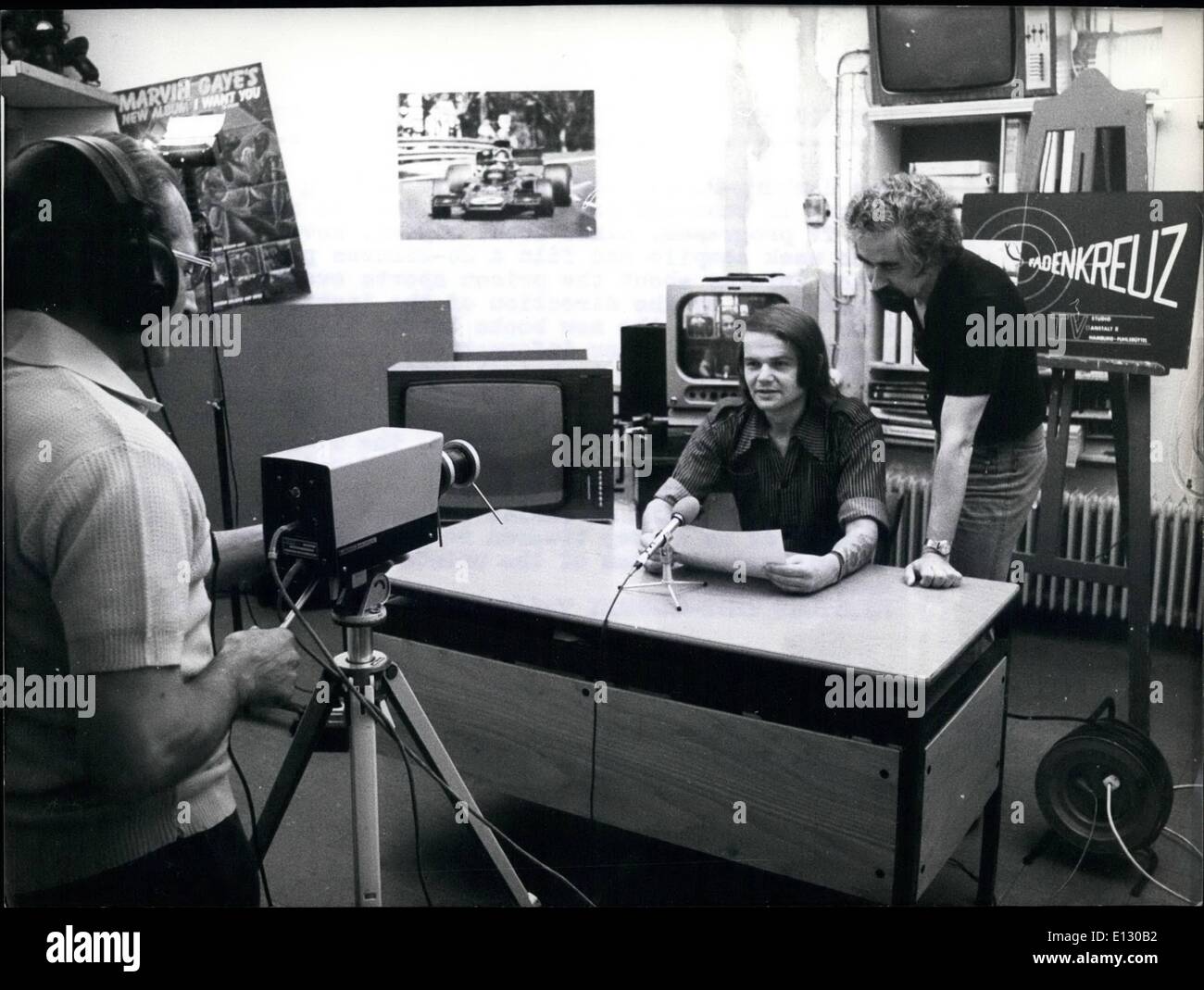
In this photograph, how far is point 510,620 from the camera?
2.05 metres

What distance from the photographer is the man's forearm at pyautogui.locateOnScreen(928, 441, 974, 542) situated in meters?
2.23

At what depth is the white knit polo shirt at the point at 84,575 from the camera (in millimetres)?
1049

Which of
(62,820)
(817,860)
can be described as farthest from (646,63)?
(62,820)

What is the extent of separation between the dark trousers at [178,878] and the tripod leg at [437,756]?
326 mm

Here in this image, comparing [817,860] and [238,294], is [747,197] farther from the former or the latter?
[817,860]

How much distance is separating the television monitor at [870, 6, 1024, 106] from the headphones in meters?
1.45

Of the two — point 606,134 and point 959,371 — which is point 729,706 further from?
point 606,134

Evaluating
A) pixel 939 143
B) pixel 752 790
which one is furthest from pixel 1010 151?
pixel 752 790

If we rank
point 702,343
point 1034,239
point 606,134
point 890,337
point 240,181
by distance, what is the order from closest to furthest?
point 1034,239 < point 606,134 < point 240,181 < point 890,337 < point 702,343

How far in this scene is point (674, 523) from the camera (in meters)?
2.00

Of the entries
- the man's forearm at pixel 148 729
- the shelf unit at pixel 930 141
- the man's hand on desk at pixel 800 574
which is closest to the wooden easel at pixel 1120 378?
the shelf unit at pixel 930 141

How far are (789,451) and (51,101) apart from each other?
5.20 ft

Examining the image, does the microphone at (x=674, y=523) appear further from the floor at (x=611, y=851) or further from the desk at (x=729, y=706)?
the floor at (x=611, y=851)

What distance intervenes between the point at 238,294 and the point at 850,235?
56.5 inches
